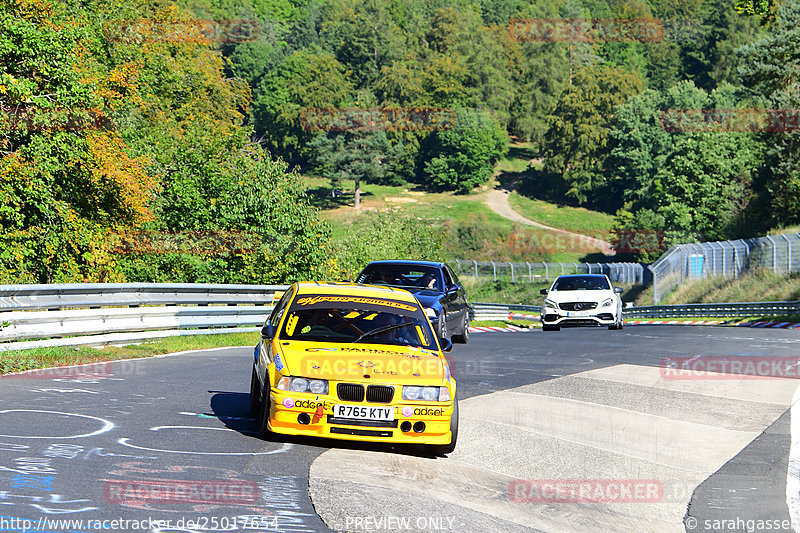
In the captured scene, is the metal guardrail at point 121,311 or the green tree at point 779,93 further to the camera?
the green tree at point 779,93

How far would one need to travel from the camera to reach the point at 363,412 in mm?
8180

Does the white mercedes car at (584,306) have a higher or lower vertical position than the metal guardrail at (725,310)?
higher

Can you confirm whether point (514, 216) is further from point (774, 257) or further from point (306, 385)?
point (306, 385)

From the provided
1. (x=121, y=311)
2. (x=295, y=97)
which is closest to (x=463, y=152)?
(x=295, y=97)

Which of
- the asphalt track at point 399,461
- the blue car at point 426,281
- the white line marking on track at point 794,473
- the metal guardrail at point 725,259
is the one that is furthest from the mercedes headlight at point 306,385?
the metal guardrail at point 725,259

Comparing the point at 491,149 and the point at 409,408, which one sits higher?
the point at 409,408

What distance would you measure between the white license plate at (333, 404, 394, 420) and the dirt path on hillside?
9114cm

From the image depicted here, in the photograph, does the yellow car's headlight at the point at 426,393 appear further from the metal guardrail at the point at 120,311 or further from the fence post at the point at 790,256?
the fence post at the point at 790,256

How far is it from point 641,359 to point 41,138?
1302 centimetres

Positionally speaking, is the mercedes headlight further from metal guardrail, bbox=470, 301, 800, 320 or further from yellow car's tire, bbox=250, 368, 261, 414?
metal guardrail, bbox=470, 301, 800, 320

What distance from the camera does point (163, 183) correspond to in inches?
1236

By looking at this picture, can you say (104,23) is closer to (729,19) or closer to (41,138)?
(41,138)

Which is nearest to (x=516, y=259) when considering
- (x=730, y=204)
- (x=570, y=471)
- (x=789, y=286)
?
(x=730, y=204)

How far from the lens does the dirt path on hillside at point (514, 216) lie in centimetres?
10584
